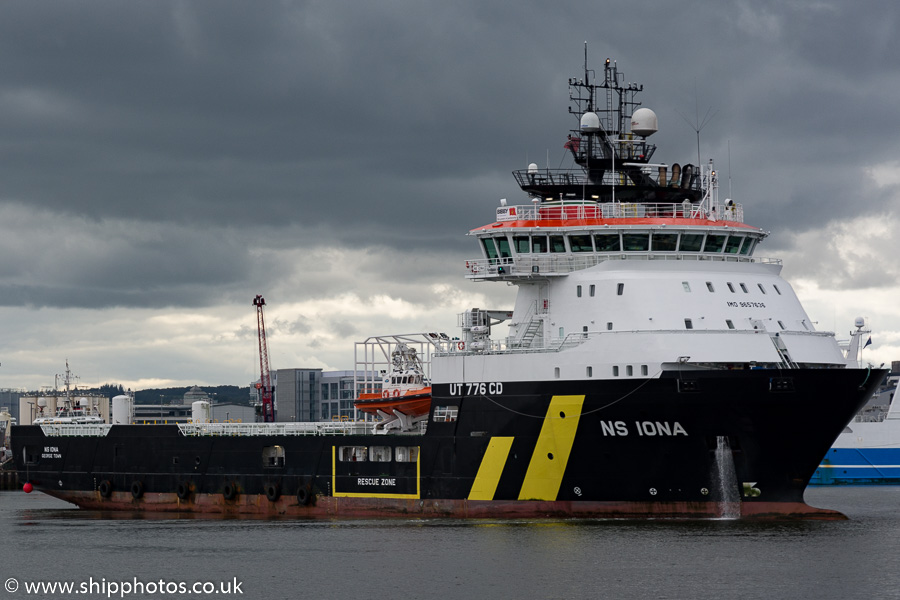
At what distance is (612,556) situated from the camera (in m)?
33.6

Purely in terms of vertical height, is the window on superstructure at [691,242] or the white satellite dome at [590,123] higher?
the white satellite dome at [590,123]

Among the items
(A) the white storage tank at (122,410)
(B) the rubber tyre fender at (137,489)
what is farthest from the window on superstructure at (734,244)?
(A) the white storage tank at (122,410)

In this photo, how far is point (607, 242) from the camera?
4125cm

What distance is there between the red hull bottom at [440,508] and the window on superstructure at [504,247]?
779 centimetres

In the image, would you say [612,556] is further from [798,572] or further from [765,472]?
[765,472]

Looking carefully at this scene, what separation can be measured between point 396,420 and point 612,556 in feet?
45.3

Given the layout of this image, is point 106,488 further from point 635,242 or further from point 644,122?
point 644,122

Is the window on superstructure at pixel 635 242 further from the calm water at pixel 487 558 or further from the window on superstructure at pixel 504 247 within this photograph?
the calm water at pixel 487 558

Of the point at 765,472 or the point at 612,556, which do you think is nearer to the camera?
the point at 612,556

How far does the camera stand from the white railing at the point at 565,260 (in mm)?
40938

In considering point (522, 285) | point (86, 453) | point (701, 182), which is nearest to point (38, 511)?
point (86, 453)

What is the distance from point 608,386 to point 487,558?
6.77 meters

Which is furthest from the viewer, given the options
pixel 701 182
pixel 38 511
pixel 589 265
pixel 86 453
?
pixel 38 511

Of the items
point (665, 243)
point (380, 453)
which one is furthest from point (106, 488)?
point (665, 243)
